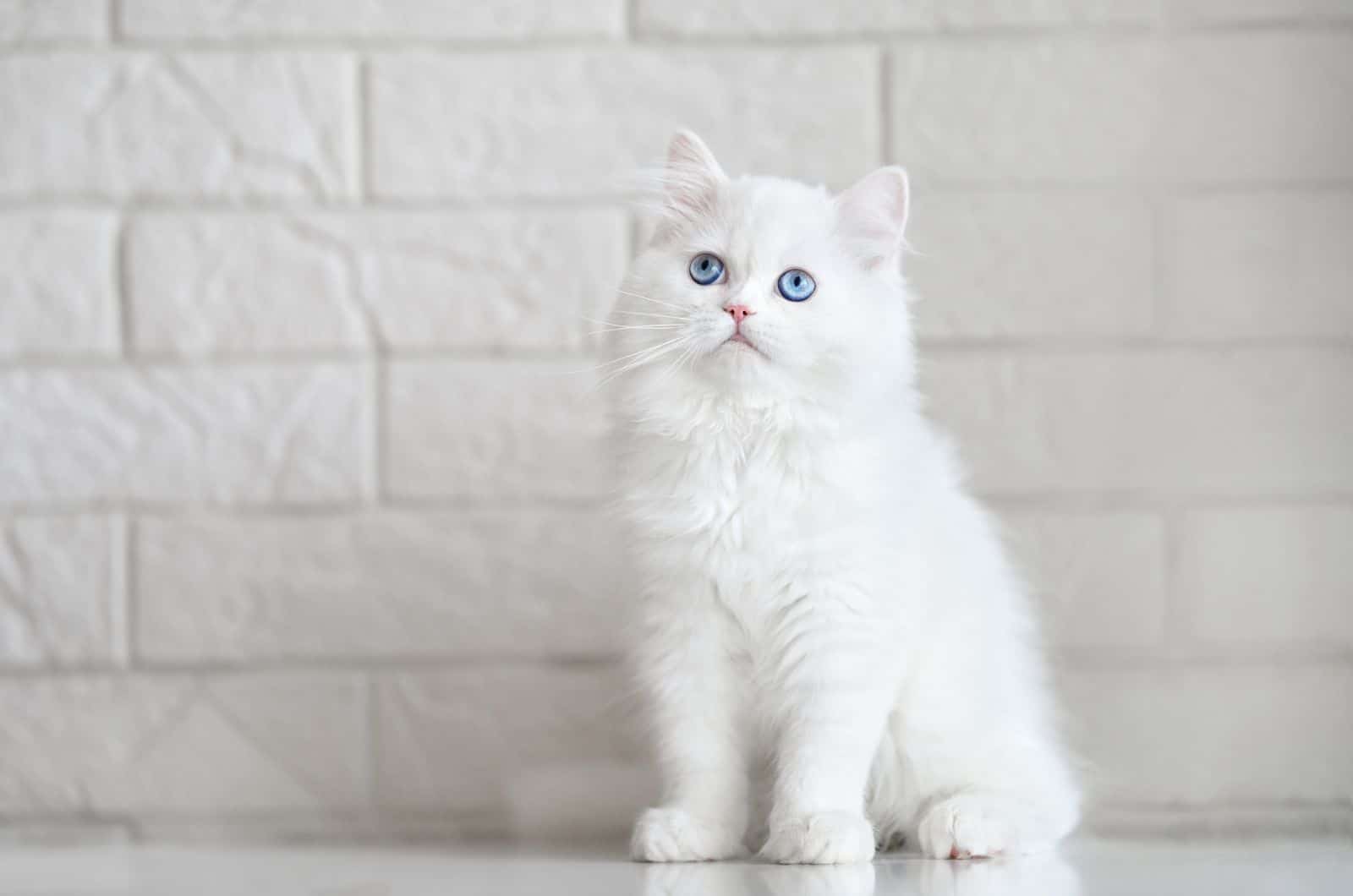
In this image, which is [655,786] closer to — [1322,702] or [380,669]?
[380,669]

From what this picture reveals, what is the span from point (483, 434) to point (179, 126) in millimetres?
545

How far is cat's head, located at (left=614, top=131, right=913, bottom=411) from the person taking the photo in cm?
124

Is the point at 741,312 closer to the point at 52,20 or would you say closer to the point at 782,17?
the point at 782,17

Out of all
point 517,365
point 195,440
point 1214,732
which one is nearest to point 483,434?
point 517,365

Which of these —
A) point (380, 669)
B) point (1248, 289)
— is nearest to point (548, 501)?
point (380, 669)

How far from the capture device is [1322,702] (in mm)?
1657

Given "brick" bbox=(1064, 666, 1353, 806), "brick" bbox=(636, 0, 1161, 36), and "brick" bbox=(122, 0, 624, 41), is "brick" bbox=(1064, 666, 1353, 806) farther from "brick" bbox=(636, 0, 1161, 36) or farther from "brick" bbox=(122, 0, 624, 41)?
"brick" bbox=(122, 0, 624, 41)

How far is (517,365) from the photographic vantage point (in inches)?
66.8

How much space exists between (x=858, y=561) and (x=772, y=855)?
27 cm

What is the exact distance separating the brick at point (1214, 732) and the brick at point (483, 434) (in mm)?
703

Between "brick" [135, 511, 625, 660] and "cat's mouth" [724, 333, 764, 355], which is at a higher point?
"cat's mouth" [724, 333, 764, 355]

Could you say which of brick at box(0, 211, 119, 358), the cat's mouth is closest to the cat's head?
the cat's mouth

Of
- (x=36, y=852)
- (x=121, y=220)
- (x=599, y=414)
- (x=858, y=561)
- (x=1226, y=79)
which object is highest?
(x=1226, y=79)

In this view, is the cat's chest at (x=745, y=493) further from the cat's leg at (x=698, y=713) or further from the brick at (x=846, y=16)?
the brick at (x=846, y=16)
